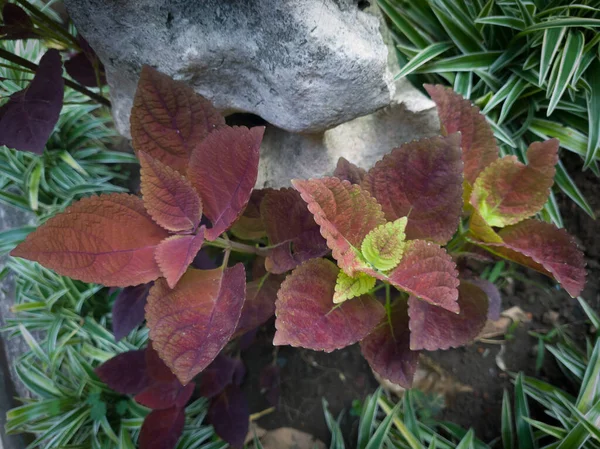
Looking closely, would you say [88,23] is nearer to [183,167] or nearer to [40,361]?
[183,167]

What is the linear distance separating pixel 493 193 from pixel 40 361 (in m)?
1.45

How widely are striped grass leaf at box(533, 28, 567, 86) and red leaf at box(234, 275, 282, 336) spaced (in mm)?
921

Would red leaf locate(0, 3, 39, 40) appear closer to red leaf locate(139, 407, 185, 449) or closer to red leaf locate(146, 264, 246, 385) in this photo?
red leaf locate(146, 264, 246, 385)

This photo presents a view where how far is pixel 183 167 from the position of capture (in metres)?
0.83

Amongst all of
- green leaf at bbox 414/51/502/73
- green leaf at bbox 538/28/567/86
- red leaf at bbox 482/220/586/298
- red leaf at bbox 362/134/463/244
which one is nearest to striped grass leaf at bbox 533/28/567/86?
green leaf at bbox 538/28/567/86

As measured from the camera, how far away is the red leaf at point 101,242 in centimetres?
66

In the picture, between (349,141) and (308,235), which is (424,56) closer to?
(349,141)

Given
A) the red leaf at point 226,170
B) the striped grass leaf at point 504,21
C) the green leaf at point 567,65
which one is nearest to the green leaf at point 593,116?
the green leaf at point 567,65

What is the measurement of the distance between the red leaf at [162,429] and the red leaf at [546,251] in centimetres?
84

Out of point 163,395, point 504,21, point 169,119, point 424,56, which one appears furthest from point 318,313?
point 504,21

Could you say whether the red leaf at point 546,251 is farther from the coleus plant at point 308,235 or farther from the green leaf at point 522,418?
the green leaf at point 522,418

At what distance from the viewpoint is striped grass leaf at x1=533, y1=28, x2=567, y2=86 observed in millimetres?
1212

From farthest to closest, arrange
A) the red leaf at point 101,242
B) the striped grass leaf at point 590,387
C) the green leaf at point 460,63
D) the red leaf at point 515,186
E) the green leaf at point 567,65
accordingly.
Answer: the green leaf at point 460,63
the green leaf at point 567,65
the striped grass leaf at point 590,387
the red leaf at point 515,186
the red leaf at point 101,242

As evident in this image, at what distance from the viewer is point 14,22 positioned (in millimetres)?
1038
